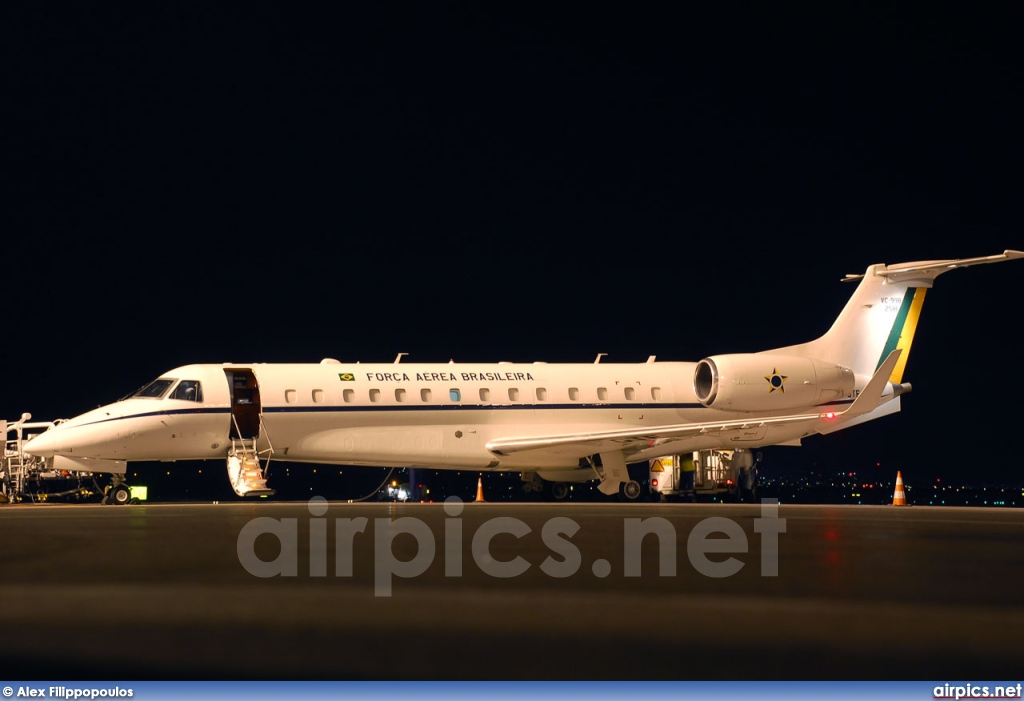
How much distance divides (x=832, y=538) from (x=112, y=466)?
1823cm

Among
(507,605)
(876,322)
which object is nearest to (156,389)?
(876,322)

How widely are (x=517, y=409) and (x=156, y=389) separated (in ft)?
27.2

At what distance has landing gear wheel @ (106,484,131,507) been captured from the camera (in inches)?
1045

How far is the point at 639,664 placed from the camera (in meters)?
6.25

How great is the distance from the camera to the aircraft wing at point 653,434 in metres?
25.7

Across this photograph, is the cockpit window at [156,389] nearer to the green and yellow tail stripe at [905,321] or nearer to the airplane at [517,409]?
the airplane at [517,409]

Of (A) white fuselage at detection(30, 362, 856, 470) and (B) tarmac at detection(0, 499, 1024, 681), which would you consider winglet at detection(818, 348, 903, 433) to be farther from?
(B) tarmac at detection(0, 499, 1024, 681)

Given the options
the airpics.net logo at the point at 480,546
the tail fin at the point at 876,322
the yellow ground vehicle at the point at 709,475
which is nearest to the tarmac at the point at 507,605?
the airpics.net logo at the point at 480,546

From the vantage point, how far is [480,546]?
11.9 meters

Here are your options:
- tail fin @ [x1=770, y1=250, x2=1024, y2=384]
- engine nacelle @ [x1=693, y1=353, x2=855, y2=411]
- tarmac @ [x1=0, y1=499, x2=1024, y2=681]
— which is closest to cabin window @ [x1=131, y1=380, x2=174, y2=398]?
tarmac @ [x1=0, y1=499, x2=1024, y2=681]

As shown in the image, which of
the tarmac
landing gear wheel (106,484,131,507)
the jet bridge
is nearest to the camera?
the tarmac

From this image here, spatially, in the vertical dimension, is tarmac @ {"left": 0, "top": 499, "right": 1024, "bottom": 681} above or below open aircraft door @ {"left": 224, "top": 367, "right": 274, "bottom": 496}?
below

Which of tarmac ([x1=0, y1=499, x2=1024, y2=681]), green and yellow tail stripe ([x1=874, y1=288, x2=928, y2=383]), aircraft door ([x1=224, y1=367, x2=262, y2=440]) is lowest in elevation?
tarmac ([x1=0, y1=499, x2=1024, y2=681])

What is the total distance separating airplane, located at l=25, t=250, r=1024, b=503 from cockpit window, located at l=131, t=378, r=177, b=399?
0.11ft
